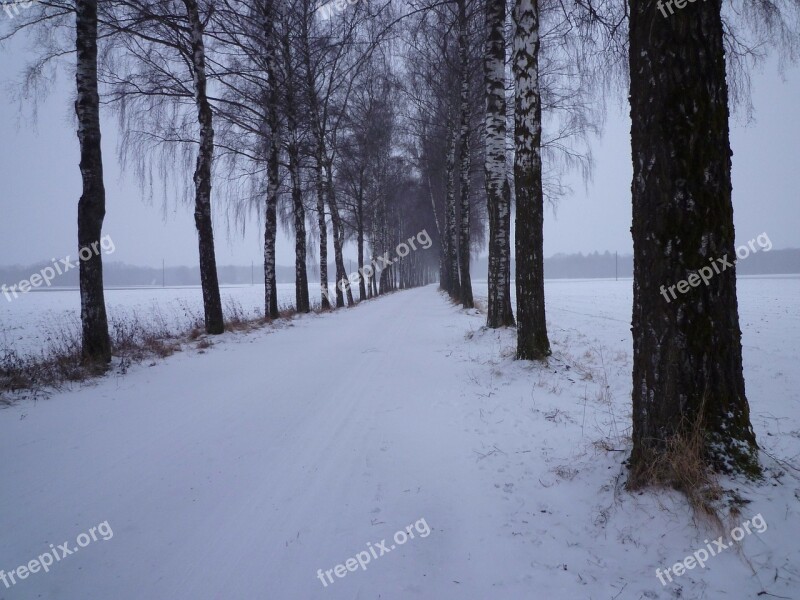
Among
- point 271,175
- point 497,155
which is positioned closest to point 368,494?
point 497,155

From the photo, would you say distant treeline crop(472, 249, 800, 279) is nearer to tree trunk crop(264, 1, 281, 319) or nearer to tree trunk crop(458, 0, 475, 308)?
tree trunk crop(458, 0, 475, 308)

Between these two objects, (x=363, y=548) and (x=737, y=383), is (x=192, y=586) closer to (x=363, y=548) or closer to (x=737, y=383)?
(x=363, y=548)

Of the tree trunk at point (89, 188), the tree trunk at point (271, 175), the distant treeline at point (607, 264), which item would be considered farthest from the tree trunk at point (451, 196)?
the distant treeline at point (607, 264)

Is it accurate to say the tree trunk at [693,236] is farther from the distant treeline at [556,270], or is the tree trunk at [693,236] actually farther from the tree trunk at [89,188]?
the distant treeline at [556,270]

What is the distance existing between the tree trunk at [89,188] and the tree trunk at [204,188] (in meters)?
2.81

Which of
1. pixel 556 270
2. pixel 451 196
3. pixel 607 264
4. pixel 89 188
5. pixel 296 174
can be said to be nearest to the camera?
pixel 89 188

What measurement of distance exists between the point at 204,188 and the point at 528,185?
24.0 feet

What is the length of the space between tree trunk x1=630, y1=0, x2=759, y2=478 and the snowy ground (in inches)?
14.3

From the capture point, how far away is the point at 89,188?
598 cm

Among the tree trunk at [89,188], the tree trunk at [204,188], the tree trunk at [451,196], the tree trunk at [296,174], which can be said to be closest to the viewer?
the tree trunk at [89,188]

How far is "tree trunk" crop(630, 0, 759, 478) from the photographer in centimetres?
220

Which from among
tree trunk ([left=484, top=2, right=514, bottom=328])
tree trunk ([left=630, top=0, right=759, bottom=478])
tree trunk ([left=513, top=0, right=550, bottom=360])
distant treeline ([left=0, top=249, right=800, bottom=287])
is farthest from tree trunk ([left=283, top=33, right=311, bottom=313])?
distant treeline ([left=0, top=249, right=800, bottom=287])

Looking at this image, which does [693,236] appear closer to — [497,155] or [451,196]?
[497,155]

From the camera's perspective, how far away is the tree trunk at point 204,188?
8.88m
